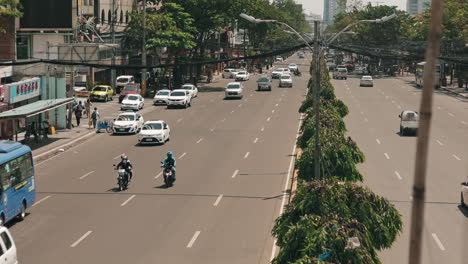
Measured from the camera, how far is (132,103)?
70875 mm

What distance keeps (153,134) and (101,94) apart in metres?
30.8

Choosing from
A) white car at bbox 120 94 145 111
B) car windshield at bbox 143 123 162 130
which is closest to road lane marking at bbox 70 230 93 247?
car windshield at bbox 143 123 162 130

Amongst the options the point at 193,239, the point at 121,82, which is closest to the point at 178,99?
the point at 121,82

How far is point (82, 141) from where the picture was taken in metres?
52.9

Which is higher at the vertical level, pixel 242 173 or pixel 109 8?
pixel 109 8

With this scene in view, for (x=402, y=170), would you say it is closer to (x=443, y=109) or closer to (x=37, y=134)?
(x=37, y=134)

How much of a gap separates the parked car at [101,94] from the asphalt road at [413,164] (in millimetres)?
23185

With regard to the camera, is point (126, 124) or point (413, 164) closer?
point (413, 164)

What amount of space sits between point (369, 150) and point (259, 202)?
17.2 m

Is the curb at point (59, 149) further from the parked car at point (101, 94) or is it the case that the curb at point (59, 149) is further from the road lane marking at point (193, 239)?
the parked car at point (101, 94)

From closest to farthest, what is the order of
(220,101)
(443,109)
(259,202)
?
(259,202) < (443,109) < (220,101)

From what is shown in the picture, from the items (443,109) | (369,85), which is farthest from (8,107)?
(369,85)

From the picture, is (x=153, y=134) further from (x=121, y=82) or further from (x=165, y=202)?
(x=121, y=82)

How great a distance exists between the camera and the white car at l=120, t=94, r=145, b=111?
70.6 meters
